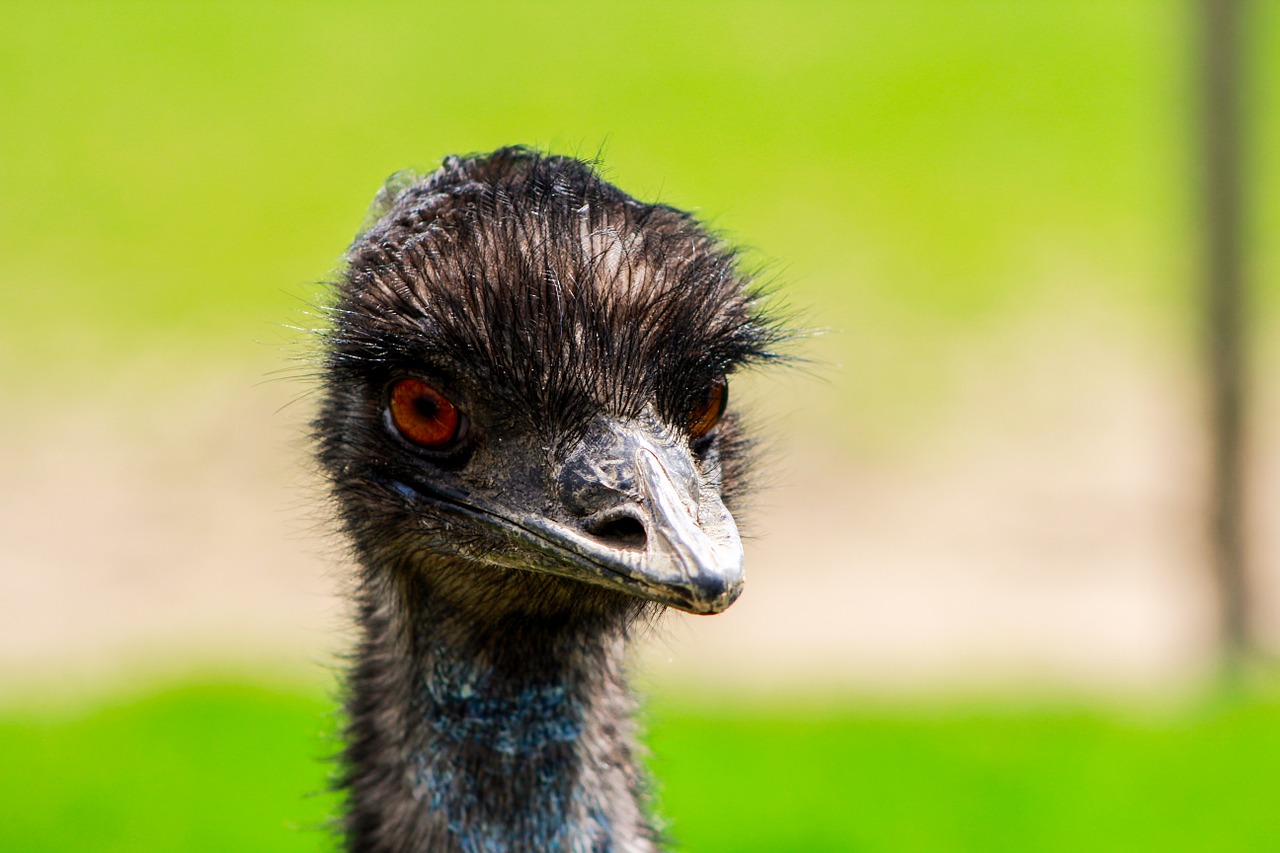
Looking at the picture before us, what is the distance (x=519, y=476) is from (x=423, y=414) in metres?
0.16

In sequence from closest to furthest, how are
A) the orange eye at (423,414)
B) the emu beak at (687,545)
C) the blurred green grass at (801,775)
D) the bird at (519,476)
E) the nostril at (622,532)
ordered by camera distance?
1. the emu beak at (687,545)
2. the nostril at (622,532)
3. the bird at (519,476)
4. the orange eye at (423,414)
5. the blurred green grass at (801,775)

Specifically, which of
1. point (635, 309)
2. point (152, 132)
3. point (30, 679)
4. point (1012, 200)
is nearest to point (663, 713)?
point (30, 679)

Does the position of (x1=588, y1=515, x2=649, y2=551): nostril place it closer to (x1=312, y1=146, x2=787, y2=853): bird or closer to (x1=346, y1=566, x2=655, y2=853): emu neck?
(x1=312, y1=146, x2=787, y2=853): bird

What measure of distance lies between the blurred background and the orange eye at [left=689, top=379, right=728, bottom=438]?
41cm

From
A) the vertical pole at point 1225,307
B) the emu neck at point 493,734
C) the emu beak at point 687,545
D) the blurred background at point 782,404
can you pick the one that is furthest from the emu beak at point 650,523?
the vertical pole at point 1225,307

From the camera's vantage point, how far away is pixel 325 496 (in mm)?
2320

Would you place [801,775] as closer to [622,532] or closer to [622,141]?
[622,532]

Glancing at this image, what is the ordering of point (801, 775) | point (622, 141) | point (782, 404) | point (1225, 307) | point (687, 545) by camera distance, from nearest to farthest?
point (687, 545)
point (801, 775)
point (1225, 307)
point (782, 404)
point (622, 141)

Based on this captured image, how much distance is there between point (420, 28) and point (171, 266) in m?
4.45

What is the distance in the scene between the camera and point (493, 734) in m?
2.16

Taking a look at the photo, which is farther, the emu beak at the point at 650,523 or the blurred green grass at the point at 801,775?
the blurred green grass at the point at 801,775

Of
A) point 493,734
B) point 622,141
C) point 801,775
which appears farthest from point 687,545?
point 622,141

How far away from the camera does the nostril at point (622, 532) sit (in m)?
1.78

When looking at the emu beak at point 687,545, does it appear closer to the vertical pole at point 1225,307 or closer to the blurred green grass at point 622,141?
the vertical pole at point 1225,307
